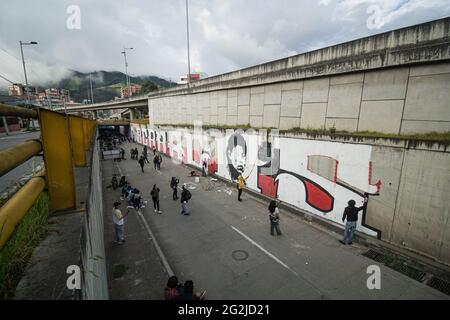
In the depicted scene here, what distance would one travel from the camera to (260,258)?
26.5 feet

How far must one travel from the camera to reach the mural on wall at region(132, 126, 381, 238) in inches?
351

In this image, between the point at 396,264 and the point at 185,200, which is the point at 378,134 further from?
the point at 185,200

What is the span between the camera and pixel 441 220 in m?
6.96

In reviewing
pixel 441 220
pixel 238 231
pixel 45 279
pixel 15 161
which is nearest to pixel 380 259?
pixel 441 220

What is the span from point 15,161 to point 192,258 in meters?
6.66

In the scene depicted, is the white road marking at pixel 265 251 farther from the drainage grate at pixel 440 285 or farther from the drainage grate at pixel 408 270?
the drainage grate at pixel 440 285

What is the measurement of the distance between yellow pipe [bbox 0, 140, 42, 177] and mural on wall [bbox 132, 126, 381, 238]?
981 cm

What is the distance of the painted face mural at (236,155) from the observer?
15.2 metres

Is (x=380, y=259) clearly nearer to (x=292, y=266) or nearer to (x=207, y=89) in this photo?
(x=292, y=266)

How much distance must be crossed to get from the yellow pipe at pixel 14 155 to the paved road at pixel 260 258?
565cm

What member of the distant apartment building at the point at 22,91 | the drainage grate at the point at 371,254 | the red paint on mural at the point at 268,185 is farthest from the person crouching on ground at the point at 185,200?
the distant apartment building at the point at 22,91

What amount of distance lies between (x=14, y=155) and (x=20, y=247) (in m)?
1.24

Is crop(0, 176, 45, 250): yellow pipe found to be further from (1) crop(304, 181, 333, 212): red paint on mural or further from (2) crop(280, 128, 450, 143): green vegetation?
(1) crop(304, 181, 333, 212): red paint on mural

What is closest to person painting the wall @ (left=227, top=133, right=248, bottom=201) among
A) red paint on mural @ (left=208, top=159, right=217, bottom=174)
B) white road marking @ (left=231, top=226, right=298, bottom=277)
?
red paint on mural @ (left=208, top=159, right=217, bottom=174)
